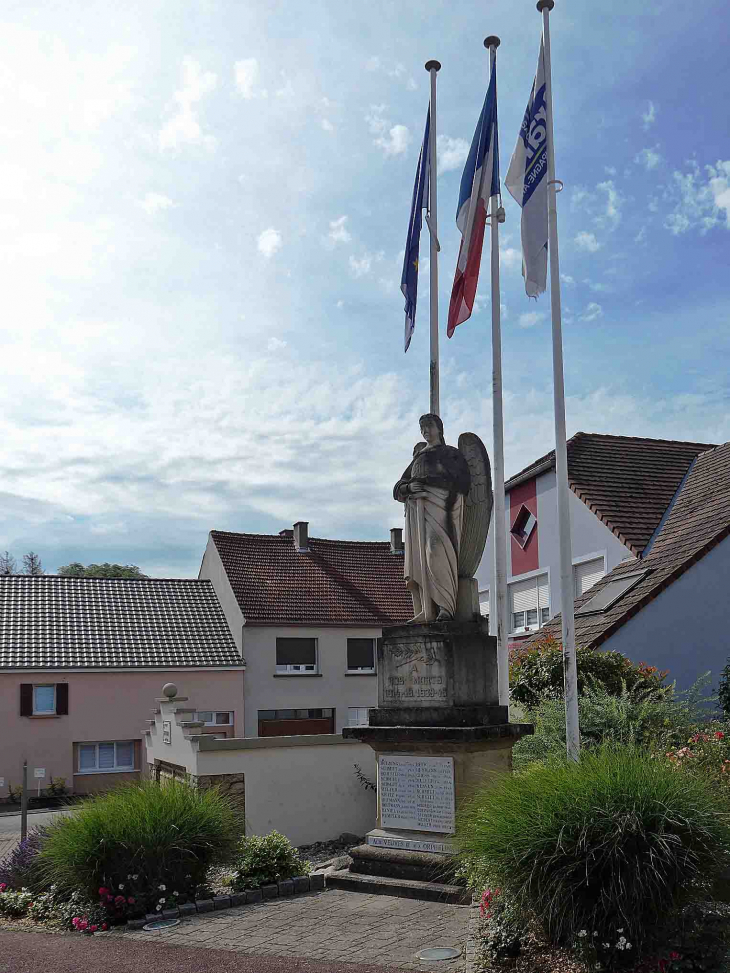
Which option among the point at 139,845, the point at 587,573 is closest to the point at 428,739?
the point at 139,845

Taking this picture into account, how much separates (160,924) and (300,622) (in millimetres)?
21570

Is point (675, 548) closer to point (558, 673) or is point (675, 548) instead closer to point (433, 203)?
point (558, 673)

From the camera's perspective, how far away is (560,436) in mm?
11031

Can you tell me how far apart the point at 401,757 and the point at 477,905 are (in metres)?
1.74

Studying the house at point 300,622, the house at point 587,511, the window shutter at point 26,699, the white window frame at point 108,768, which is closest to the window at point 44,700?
the window shutter at point 26,699

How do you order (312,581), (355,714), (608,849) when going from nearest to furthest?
A: (608,849) < (355,714) < (312,581)

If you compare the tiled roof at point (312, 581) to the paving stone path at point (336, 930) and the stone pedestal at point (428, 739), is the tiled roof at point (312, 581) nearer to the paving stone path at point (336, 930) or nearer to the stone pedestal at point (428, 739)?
the stone pedestal at point (428, 739)

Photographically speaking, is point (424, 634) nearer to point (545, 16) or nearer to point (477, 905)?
point (477, 905)

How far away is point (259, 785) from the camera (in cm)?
1441

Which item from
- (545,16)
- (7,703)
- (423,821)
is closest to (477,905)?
(423,821)

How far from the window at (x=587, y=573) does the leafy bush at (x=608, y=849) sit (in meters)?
13.9

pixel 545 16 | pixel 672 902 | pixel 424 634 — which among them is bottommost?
pixel 672 902

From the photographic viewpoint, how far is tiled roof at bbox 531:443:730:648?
15.9m

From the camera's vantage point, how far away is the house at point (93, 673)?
25.7 m
